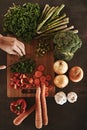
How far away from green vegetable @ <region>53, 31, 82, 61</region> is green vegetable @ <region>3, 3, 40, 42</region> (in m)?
0.15

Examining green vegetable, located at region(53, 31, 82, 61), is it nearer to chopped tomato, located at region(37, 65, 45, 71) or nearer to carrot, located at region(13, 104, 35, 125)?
chopped tomato, located at region(37, 65, 45, 71)

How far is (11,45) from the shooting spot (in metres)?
1.84

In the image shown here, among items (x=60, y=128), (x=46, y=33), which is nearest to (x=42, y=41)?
(x=46, y=33)

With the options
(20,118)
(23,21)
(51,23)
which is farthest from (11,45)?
(20,118)

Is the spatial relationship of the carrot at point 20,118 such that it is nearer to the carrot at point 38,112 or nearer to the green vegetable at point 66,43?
the carrot at point 38,112

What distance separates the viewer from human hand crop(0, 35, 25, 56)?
184 centimetres

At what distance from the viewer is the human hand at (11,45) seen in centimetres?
184

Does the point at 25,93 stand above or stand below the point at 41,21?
below

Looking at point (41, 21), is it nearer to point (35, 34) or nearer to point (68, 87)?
point (35, 34)

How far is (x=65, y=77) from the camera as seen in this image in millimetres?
1930

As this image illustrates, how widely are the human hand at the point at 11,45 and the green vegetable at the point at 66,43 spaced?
0.58 ft

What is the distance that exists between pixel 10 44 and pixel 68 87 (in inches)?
15.1

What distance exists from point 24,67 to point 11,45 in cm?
16

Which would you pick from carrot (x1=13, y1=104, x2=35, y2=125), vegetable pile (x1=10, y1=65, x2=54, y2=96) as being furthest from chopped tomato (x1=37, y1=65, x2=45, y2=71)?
carrot (x1=13, y1=104, x2=35, y2=125)
